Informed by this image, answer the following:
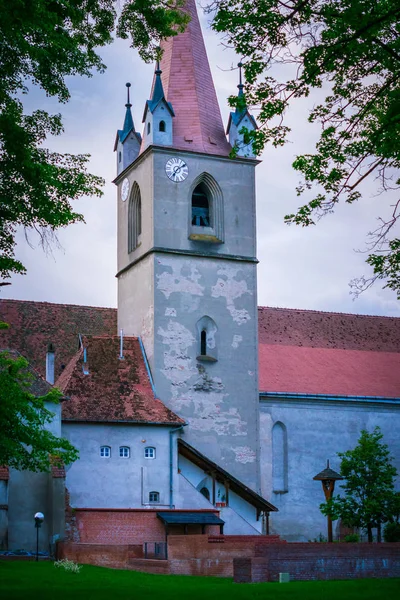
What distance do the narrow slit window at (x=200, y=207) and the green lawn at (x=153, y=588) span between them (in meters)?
23.6

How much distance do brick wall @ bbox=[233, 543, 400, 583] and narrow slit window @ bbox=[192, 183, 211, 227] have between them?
A: 2221 cm

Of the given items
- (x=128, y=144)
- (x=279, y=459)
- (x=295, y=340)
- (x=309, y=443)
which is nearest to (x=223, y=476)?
(x=279, y=459)

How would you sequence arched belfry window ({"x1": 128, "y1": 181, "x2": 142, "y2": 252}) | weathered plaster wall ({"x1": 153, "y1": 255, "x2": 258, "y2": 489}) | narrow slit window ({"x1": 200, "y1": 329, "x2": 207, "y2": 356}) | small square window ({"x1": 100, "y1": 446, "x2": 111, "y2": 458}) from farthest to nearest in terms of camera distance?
1. arched belfry window ({"x1": 128, "y1": 181, "x2": 142, "y2": 252})
2. narrow slit window ({"x1": 200, "y1": 329, "x2": 207, "y2": 356})
3. weathered plaster wall ({"x1": 153, "y1": 255, "x2": 258, "y2": 489})
4. small square window ({"x1": 100, "y1": 446, "x2": 111, "y2": 458})

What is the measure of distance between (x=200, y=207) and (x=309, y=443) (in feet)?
42.8

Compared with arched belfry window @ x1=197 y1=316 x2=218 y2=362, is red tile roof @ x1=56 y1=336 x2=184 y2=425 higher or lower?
lower

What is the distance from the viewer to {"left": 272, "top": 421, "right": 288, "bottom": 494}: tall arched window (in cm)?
5200

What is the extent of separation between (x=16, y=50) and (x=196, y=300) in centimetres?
2833

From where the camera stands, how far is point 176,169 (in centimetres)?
4991

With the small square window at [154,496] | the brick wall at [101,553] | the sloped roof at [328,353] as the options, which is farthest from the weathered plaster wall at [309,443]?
the brick wall at [101,553]

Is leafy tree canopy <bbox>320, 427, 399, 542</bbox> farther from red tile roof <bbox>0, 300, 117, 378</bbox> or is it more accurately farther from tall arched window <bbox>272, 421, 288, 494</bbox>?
red tile roof <bbox>0, 300, 117, 378</bbox>

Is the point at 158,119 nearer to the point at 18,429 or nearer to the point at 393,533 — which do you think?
the point at 393,533

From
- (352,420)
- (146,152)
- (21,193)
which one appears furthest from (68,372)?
(21,193)

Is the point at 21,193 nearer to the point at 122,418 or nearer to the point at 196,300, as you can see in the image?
the point at 122,418

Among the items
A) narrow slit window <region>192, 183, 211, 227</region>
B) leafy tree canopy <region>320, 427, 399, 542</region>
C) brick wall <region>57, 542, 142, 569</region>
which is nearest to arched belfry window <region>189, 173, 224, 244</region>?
narrow slit window <region>192, 183, 211, 227</region>
